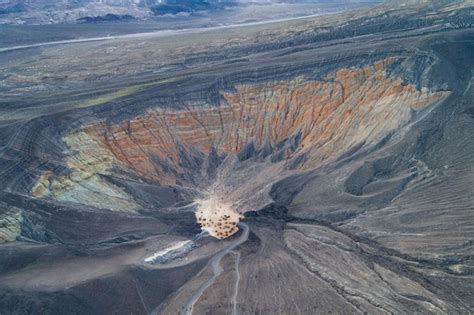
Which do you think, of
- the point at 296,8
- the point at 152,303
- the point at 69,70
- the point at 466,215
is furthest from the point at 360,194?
the point at 296,8

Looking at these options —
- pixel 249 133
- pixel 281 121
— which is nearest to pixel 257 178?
pixel 249 133

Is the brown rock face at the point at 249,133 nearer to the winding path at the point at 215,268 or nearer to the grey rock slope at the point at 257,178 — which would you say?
the grey rock slope at the point at 257,178

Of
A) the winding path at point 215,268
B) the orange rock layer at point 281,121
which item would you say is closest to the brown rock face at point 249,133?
the orange rock layer at point 281,121

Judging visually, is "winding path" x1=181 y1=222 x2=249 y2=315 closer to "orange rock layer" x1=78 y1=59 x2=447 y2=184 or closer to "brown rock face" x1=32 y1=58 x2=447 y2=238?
"brown rock face" x1=32 y1=58 x2=447 y2=238

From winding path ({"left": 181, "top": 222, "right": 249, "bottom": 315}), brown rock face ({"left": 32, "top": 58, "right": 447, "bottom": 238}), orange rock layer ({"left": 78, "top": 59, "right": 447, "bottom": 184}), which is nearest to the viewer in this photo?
winding path ({"left": 181, "top": 222, "right": 249, "bottom": 315})

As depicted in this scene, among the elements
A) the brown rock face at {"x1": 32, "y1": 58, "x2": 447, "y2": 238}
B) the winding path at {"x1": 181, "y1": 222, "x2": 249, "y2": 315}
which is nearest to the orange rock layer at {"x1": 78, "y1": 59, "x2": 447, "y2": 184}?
the brown rock face at {"x1": 32, "y1": 58, "x2": 447, "y2": 238}

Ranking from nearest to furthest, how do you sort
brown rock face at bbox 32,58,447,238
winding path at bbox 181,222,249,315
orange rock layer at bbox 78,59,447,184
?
winding path at bbox 181,222,249,315 < brown rock face at bbox 32,58,447,238 < orange rock layer at bbox 78,59,447,184
